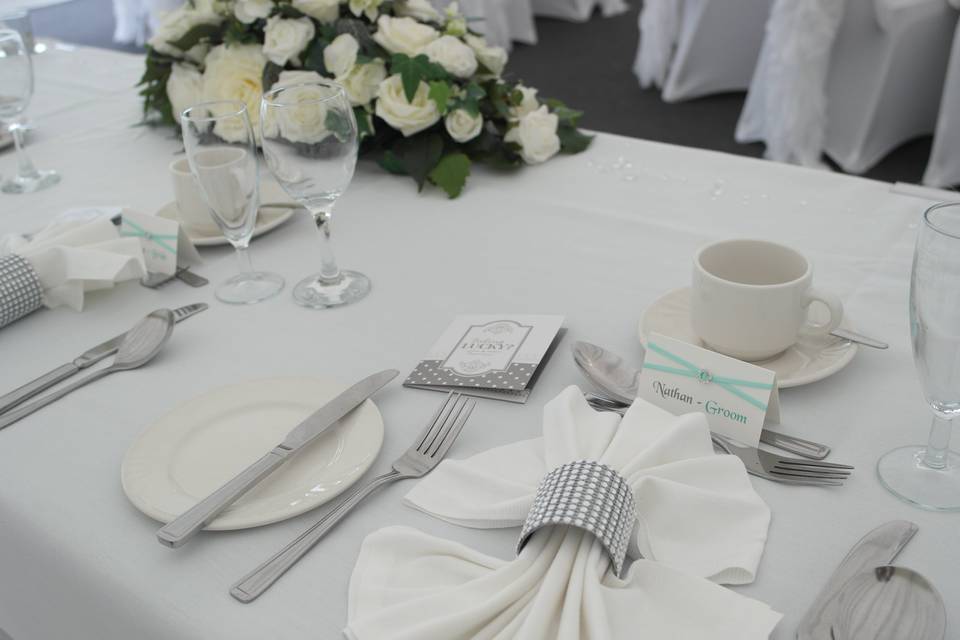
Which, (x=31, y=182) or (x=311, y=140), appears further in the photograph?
(x=31, y=182)

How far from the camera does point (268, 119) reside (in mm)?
866

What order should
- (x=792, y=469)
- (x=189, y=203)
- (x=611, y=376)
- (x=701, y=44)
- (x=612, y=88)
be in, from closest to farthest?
(x=792, y=469) < (x=611, y=376) < (x=189, y=203) < (x=701, y=44) < (x=612, y=88)

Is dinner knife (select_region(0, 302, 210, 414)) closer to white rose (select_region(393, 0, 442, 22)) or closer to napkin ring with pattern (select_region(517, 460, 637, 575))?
napkin ring with pattern (select_region(517, 460, 637, 575))

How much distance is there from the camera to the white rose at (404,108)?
48.4 inches

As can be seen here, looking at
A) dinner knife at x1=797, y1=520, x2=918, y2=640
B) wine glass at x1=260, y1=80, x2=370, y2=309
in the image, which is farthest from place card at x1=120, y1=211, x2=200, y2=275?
dinner knife at x1=797, y1=520, x2=918, y2=640

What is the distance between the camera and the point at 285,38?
1297 mm

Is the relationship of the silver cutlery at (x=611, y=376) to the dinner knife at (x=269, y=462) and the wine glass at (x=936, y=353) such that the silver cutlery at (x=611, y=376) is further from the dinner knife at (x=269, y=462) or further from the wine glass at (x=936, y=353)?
the dinner knife at (x=269, y=462)

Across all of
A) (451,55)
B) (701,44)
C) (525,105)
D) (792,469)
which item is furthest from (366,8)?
(701,44)

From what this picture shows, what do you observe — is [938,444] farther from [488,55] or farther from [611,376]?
[488,55]

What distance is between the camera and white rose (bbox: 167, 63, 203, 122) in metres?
1.43

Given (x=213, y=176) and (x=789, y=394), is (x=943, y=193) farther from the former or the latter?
(x=213, y=176)

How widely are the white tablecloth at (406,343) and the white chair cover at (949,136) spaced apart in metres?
1.59

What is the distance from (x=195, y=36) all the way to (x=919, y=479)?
1298mm

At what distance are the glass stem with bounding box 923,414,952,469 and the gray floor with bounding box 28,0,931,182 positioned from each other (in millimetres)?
2369
